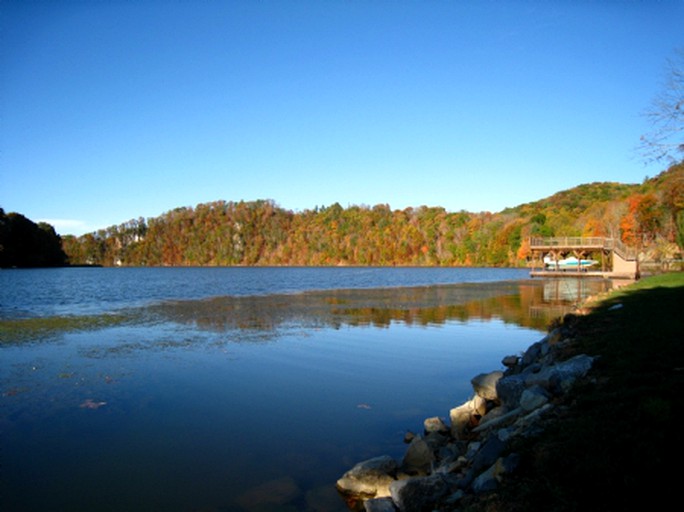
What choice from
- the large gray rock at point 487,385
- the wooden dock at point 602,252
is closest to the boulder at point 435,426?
the large gray rock at point 487,385

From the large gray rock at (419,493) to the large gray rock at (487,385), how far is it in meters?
3.58

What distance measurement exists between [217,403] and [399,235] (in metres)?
150

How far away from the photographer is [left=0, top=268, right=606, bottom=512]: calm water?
6.75 meters

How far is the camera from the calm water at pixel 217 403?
675cm

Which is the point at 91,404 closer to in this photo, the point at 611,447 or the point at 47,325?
the point at 611,447

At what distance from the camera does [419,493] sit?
5.47 meters

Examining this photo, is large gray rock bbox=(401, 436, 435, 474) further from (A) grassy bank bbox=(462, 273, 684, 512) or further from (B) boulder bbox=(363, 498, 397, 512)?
(A) grassy bank bbox=(462, 273, 684, 512)

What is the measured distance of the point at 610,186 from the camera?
13150cm

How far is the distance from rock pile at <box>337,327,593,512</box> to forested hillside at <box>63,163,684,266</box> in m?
38.9

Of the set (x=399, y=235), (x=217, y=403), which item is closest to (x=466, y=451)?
(x=217, y=403)

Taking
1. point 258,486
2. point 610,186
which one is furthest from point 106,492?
point 610,186

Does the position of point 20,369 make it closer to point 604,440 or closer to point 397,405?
point 397,405

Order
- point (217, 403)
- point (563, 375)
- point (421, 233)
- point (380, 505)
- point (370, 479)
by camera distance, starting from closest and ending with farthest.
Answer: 1. point (380, 505)
2. point (370, 479)
3. point (563, 375)
4. point (217, 403)
5. point (421, 233)

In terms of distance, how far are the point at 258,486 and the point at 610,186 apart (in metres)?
147
